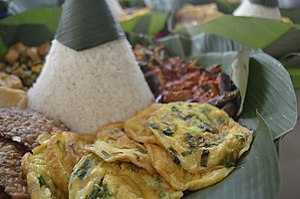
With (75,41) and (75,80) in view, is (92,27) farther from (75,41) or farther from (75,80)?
(75,80)

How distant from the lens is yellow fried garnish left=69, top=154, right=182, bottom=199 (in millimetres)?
Answer: 1541

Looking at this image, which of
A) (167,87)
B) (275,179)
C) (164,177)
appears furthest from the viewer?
(167,87)

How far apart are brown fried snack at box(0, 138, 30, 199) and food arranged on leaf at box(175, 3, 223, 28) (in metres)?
2.49

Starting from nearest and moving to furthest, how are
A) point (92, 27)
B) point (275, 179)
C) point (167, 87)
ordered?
point (275, 179), point (92, 27), point (167, 87)

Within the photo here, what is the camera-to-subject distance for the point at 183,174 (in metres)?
1.69

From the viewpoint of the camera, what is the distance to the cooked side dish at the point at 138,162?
159cm

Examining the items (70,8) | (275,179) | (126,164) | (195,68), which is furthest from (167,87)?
(275,179)

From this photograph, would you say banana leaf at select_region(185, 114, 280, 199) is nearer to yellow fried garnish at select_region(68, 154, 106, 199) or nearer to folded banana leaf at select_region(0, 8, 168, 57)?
yellow fried garnish at select_region(68, 154, 106, 199)

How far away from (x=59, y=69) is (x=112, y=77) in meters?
0.30

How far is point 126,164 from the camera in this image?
5.50 ft

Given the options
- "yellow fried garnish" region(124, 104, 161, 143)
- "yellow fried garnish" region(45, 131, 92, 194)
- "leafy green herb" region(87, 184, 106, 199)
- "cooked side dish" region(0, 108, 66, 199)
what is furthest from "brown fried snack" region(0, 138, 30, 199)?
"yellow fried garnish" region(124, 104, 161, 143)

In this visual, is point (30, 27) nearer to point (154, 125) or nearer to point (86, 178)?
point (154, 125)

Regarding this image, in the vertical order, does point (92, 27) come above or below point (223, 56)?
above

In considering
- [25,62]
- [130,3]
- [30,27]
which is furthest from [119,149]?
[130,3]
